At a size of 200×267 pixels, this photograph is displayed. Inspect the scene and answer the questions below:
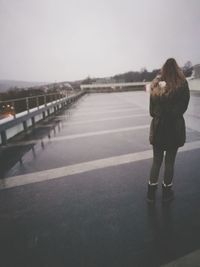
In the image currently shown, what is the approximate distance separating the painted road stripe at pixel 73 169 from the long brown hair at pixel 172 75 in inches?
95.7

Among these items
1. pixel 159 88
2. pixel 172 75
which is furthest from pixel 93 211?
pixel 172 75

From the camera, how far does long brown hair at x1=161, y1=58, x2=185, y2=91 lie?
9.80 feet

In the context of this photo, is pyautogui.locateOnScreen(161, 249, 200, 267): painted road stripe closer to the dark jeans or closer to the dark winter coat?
the dark jeans

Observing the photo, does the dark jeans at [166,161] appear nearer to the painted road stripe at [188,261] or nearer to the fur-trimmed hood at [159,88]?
the fur-trimmed hood at [159,88]

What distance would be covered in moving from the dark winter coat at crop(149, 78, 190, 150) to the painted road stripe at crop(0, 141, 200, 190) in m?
1.94

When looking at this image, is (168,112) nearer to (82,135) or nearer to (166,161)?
(166,161)

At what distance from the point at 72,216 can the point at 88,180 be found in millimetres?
1192

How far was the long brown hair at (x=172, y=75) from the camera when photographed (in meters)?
2.99

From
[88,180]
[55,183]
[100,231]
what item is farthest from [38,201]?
[100,231]

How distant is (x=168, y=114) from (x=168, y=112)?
0.10 ft

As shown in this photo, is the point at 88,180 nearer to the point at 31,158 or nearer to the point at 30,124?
the point at 31,158

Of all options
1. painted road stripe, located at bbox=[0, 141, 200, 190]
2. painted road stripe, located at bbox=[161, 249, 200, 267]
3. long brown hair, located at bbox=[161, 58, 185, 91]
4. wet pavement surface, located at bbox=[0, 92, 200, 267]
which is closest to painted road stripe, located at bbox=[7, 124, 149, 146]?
wet pavement surface, located at bbox=[0, 92, 200, 267]

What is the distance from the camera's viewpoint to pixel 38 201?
11.5 ft

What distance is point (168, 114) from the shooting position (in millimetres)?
3092
